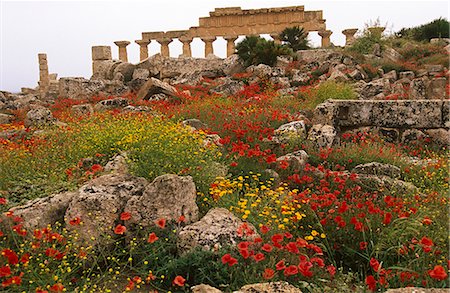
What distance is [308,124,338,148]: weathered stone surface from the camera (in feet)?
28.8

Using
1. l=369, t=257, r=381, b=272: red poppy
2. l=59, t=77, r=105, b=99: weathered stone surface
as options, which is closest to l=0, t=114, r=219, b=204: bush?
l=369, t=257, r=381, b=272: red poppy

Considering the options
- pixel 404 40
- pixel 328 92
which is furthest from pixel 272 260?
pixel 404 40

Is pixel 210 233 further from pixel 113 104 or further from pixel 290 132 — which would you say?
pixel 113 104

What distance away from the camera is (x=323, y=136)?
8859 millimetres

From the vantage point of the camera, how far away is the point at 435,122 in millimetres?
9812

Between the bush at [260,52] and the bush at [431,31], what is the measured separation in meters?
8.93

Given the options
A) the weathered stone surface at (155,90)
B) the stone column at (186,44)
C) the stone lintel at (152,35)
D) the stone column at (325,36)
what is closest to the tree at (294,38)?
the stone column at (325,36)

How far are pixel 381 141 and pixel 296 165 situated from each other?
3.20m

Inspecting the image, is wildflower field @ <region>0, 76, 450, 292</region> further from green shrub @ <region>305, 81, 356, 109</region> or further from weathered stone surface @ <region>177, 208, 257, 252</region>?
green shrub @ <region>305, 81, 356, 109</region>

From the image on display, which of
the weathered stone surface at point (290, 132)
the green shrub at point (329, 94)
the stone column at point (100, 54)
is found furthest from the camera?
the stone column at point (100, 54)

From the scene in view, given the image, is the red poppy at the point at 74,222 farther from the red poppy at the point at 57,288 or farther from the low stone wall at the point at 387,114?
the low stone wall at the point at 387,114

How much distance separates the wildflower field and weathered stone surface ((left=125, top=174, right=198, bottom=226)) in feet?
0.35

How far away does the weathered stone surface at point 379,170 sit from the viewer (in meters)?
7.09

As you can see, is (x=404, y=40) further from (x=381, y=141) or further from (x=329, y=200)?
(x=329, y=200)
